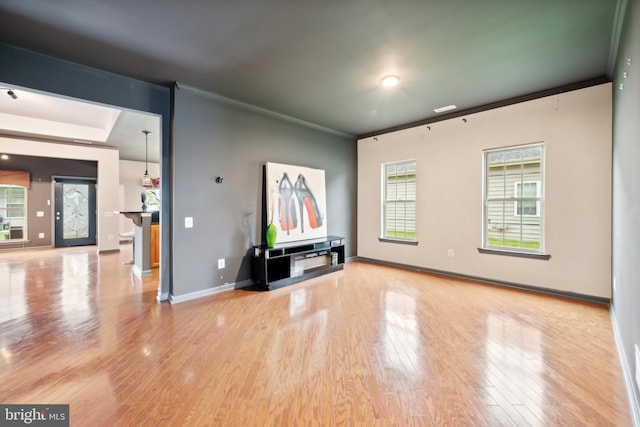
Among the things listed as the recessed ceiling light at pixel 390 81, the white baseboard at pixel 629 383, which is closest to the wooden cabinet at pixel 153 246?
the recessed ceiling light at pixel 390 81

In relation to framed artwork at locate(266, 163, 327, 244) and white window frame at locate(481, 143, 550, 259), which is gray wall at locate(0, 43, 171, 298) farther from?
white window frame at locate(481, 143, 550, 259)

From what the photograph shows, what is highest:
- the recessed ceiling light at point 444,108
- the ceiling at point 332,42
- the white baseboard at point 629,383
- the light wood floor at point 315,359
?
the recessed ceiling light at point 444,108

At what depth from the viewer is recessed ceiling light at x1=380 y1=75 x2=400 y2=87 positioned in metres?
3.30

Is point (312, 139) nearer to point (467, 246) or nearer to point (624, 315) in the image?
point (467, 246)

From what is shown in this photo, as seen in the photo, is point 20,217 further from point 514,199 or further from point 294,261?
point 514,199

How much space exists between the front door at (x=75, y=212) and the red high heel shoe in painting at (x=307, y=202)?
7.68 m

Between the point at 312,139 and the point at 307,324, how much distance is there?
3.60 meters

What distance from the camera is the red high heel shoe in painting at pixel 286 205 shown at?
15.0ft

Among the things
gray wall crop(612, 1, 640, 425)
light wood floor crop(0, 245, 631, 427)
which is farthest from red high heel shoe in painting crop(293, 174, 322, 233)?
gray wall crop(612, 1, 640, 425)

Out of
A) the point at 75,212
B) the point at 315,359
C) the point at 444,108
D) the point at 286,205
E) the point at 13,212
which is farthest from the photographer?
the point at 75,212

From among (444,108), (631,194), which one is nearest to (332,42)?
(444,108)

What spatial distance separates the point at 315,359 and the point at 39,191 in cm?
982

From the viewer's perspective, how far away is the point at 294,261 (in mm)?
4531

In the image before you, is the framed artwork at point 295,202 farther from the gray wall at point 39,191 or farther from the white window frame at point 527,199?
the gray wall at point 39,191
